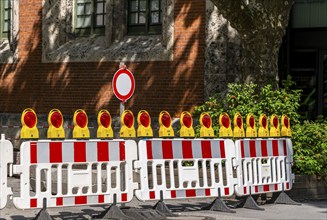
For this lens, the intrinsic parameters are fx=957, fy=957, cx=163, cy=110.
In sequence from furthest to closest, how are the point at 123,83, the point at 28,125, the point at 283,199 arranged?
the point at 283,199 → the point at 123,83 → the point at 28,125

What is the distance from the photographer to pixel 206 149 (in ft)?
42.7

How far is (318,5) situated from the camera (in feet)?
71.9

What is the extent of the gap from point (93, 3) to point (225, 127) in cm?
1143

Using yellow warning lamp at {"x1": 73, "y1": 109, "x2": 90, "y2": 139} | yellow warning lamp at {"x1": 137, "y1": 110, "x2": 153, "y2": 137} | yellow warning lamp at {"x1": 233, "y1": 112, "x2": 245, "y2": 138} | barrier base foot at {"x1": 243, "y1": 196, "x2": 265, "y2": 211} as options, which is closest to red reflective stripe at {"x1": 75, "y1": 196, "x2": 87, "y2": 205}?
yellow warning lamp at {"x1": 73, "y1": 109, "x2": 90, "y2": 139}

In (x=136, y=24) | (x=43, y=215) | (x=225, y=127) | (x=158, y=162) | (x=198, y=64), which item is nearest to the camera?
(x=43, y=215)

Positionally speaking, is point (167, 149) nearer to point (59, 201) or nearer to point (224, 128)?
point (224, 128)

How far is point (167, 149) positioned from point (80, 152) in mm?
1471

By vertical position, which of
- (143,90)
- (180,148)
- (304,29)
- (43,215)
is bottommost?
(43,215)

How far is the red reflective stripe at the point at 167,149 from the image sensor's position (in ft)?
40.7

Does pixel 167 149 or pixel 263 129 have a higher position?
pixel 263 129

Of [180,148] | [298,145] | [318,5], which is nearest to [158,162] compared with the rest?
[180,148]

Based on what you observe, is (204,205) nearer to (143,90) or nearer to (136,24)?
(143,90)

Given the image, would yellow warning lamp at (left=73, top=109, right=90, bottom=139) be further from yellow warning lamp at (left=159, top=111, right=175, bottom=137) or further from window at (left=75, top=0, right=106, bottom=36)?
window at (left=75, top=0, right=106, bottom=36)

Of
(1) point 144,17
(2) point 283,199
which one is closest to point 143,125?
(2) point 283,199
